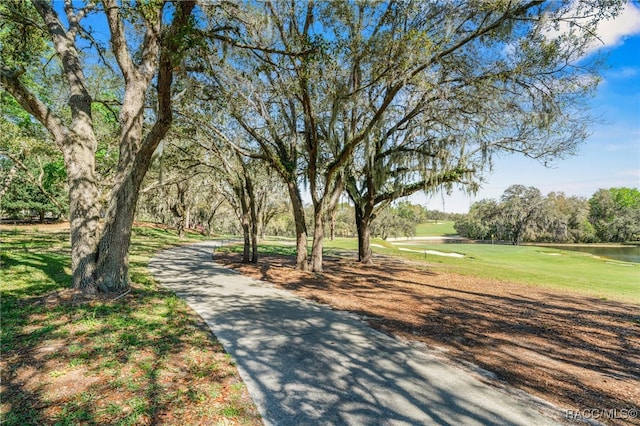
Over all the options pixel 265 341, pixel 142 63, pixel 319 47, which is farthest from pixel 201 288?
pixel 319 47

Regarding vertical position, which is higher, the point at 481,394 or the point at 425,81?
the point at 425,81

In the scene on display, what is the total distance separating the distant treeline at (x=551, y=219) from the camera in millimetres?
49344

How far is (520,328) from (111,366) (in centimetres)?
647

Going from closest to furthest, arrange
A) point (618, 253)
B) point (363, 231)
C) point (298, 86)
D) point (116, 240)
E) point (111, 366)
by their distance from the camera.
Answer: point (111, 366), point (116, 240), point (298, 86), point (363, 231), point (618, 253)

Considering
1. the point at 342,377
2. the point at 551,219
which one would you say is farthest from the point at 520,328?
the point at 551,219

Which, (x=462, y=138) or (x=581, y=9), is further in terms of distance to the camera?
(x=462, y=138)

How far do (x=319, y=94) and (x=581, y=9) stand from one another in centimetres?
650

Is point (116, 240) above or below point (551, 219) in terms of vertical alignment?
below

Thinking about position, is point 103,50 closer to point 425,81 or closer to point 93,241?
point 93,241

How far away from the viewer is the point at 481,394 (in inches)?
125

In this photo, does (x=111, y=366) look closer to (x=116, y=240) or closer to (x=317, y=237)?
(x=116, y=240)

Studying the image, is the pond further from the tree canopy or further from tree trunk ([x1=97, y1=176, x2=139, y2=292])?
tree trunk ([x1=97, y1=176, x2=139, y2=292])

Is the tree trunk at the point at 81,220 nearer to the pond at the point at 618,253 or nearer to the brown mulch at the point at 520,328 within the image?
the brown mulch at the point at 520,328

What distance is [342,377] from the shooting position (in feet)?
11.3
